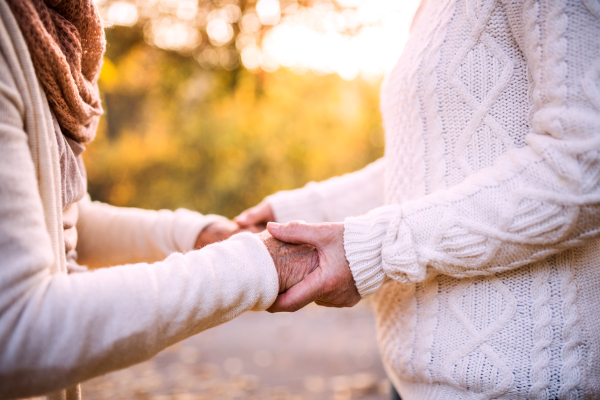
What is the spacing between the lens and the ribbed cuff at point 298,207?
1845 mm

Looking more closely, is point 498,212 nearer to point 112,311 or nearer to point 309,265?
point 309,265

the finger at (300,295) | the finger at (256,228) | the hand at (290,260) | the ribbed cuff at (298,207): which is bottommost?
the finger at (256,228)

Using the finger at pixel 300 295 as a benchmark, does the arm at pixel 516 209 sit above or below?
above

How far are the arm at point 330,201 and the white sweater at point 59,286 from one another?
74 centimetres

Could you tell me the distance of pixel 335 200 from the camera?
187cm

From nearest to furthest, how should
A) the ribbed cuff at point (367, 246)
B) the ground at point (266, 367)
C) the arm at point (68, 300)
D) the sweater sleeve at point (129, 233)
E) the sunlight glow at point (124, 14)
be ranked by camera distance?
the arm at point (68, 300) → the ribbed cuff at point (367, 246) → the sweater sleeve at point (129, 233) → the ground at point (266, 367) → the sunlight glow at point (124, 14)

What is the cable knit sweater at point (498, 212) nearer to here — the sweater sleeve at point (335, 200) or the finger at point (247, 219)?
the sweater sleeve at point (335, 200)

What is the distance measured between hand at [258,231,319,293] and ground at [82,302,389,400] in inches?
112

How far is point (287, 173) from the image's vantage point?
22.1 feet

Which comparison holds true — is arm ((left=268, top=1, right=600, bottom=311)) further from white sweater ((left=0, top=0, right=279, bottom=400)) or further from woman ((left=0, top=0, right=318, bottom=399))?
white sweater ((left=0, top=0, right=279, bottom=400))

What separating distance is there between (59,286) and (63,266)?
0.86 ft

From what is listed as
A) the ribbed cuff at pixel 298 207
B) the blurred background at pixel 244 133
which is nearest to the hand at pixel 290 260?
the ribbed cuff at pixel 298 207

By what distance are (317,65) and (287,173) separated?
261 centimetres

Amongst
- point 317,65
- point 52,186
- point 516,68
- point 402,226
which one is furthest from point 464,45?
point 317,65
